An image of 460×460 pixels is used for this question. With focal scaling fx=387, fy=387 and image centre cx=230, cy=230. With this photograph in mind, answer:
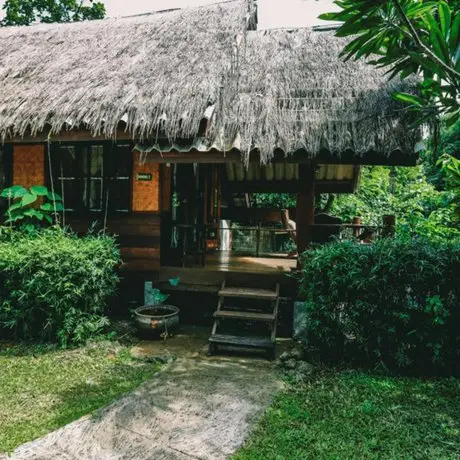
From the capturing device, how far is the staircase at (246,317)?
203 inches

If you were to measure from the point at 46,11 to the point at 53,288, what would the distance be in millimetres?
17902

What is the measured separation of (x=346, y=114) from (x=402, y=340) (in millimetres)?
3165

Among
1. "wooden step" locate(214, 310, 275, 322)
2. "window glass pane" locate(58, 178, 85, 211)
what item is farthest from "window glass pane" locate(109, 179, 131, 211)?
"wooden step" locate(214, 310, 275, 322)

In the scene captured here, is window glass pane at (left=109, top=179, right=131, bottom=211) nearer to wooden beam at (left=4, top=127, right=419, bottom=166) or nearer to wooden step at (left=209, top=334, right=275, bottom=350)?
wooden beam at (left=4, top=127, right=419, bottom=166)

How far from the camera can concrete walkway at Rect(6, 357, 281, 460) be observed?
2961 mm

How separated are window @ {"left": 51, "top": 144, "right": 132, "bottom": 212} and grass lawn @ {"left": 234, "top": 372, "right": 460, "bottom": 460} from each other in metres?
4.42

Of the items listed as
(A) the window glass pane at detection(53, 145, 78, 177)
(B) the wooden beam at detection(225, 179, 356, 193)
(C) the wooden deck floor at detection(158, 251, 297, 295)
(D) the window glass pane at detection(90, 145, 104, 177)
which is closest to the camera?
(C) the wooden deck floor at detection(158, 251, 297, 295)

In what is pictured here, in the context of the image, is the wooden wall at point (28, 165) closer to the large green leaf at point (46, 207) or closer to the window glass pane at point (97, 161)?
the large green leaf at point (46, 207)

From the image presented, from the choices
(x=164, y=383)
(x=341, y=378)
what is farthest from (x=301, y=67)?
(x=164, y=383)

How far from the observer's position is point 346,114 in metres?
5.59

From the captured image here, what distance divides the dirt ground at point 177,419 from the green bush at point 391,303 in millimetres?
1079

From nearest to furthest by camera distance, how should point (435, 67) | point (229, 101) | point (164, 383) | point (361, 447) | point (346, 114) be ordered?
point (361, 447), point (435, 67), point (164, 383), point (346, 114), point (229, 101)

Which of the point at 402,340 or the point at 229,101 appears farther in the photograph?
the point at 229,101

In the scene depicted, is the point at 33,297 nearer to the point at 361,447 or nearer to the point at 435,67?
the point at 361,447
